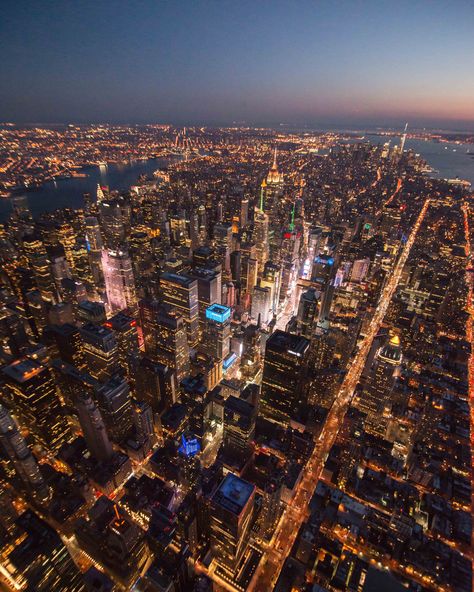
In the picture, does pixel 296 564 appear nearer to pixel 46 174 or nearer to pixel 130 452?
pixel 130 452

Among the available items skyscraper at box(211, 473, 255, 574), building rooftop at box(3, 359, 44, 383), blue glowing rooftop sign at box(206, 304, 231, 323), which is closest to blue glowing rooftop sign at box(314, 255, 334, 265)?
blue glowing rooftop sign at box(206, 304, 231, 323)

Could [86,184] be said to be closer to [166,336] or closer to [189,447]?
[166,336]

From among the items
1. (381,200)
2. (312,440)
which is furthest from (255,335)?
(381,200)

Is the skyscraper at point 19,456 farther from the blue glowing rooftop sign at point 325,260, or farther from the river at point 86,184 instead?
the river at point 86,184

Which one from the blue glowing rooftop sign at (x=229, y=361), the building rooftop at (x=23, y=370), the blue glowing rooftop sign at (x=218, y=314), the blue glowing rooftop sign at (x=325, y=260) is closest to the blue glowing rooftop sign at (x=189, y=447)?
the blue glowing rooftop sign at (x=229, y=361)

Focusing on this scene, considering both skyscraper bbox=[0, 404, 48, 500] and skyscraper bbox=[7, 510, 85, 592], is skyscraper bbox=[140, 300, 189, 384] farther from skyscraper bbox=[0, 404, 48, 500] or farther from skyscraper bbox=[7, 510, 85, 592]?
skyscraper bbox=[7, 510, 85, 592]

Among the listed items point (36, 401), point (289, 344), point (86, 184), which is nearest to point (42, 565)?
point (36, 401)

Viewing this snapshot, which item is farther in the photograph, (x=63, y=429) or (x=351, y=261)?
(x=351, y=261)
